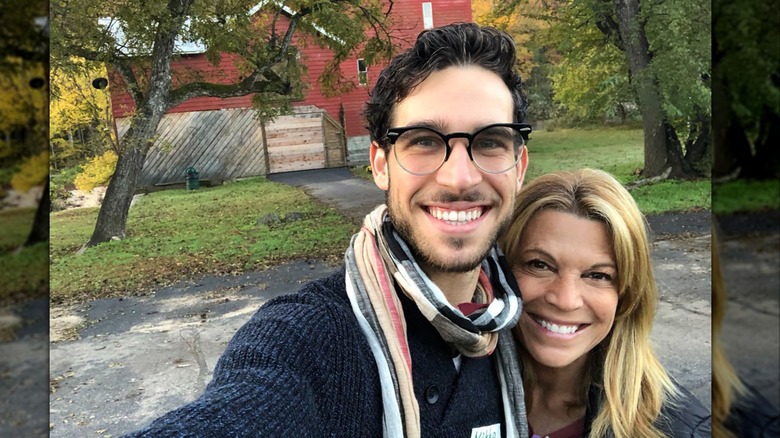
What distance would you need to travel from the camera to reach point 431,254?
1008 mm

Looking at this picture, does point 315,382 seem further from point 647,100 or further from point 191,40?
point 647,100

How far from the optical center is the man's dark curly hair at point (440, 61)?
3.52 feet

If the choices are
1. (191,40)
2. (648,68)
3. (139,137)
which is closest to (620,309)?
(648,68)

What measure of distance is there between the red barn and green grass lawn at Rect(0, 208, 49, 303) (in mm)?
3752

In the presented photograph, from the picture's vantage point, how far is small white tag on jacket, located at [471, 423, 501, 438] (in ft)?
3.31

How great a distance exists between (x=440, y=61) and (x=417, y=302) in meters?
0.48

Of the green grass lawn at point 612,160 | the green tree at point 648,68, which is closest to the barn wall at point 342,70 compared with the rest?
the green grass lawn at point 612,160

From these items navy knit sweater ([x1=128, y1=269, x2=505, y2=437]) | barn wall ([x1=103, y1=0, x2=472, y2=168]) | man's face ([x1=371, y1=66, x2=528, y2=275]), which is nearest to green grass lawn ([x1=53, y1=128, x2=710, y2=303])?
barn wall ([x1=103, y1=0, x2=472, y2=168])

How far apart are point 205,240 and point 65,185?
1179 millimetres

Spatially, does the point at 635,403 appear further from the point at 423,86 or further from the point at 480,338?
the point at 423,86

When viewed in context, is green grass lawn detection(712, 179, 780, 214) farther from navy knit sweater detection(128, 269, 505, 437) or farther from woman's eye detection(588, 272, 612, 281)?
woman's eye detection(588, 272, 612, 281)

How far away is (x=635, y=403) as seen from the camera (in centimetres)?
113

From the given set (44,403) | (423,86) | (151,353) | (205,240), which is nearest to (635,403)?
(423,86)

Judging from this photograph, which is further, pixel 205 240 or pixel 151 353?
pixel 205 240
